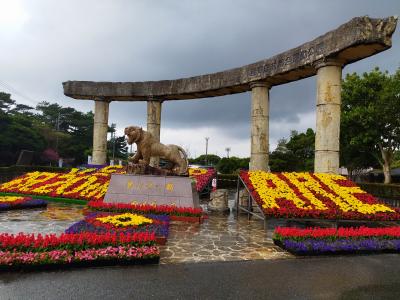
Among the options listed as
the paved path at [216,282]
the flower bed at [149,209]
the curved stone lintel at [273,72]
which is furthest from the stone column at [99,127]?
the paved path at [216,282]

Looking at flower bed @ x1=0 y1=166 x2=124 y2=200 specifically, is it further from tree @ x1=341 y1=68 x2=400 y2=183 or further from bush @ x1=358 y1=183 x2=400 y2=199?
tree @ x1=341 y1=68 x2=400 y2=183

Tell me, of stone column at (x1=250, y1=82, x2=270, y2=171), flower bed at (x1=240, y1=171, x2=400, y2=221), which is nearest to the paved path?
flower bed at (x1=240, y1=171, x2=400, y2=221)

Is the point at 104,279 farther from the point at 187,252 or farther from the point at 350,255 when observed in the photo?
the point at 350,255

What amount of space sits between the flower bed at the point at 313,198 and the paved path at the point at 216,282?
3824 mm

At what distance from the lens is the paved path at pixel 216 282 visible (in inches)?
229

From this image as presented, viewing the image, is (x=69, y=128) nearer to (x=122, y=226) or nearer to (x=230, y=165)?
(x=230, y=165)

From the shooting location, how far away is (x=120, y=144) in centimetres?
7819

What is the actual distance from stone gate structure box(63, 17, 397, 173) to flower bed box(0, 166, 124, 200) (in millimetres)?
5439

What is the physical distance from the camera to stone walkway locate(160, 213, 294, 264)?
8.38 metres

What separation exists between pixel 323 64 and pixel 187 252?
11077 millimetres

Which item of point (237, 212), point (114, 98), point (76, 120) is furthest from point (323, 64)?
point (76, 120)

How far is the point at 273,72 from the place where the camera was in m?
17.4

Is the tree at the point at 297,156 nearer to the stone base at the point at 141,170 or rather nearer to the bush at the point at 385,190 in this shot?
the bush at the point at 385,190

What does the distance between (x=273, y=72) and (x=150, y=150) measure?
780 centimetres
